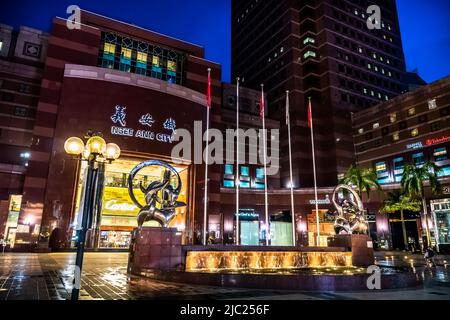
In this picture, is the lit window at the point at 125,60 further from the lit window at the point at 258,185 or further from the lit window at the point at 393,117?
the lit window at the point at 393,117

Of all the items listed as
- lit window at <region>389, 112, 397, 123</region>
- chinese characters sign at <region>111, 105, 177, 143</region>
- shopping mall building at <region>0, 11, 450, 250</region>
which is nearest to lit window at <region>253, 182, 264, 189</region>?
shopping mall building at <region>0, 11, 450, 250</region>

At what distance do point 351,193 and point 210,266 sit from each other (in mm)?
11246

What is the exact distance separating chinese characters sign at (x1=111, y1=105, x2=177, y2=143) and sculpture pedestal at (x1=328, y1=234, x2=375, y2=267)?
25.8 metres

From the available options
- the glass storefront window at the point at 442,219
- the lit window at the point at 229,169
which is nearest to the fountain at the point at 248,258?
the glass storefront window at the point at 442,219

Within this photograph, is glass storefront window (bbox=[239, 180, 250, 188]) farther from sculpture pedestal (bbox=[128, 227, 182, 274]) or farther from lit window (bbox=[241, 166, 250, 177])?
sculpture pedestal (bbox=[128, 227, 182, 274])

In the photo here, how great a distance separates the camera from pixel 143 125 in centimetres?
3906

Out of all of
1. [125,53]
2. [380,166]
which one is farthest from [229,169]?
[380,166]

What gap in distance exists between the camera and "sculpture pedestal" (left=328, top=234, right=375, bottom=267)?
20.7 m

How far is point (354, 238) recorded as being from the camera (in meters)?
21.1

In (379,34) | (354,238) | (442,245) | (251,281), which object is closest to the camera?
(251,281)

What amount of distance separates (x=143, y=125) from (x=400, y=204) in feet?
117

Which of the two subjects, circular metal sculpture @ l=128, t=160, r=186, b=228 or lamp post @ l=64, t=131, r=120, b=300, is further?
circular metal sculpture @ l=128, t=160, r=186, b=228
